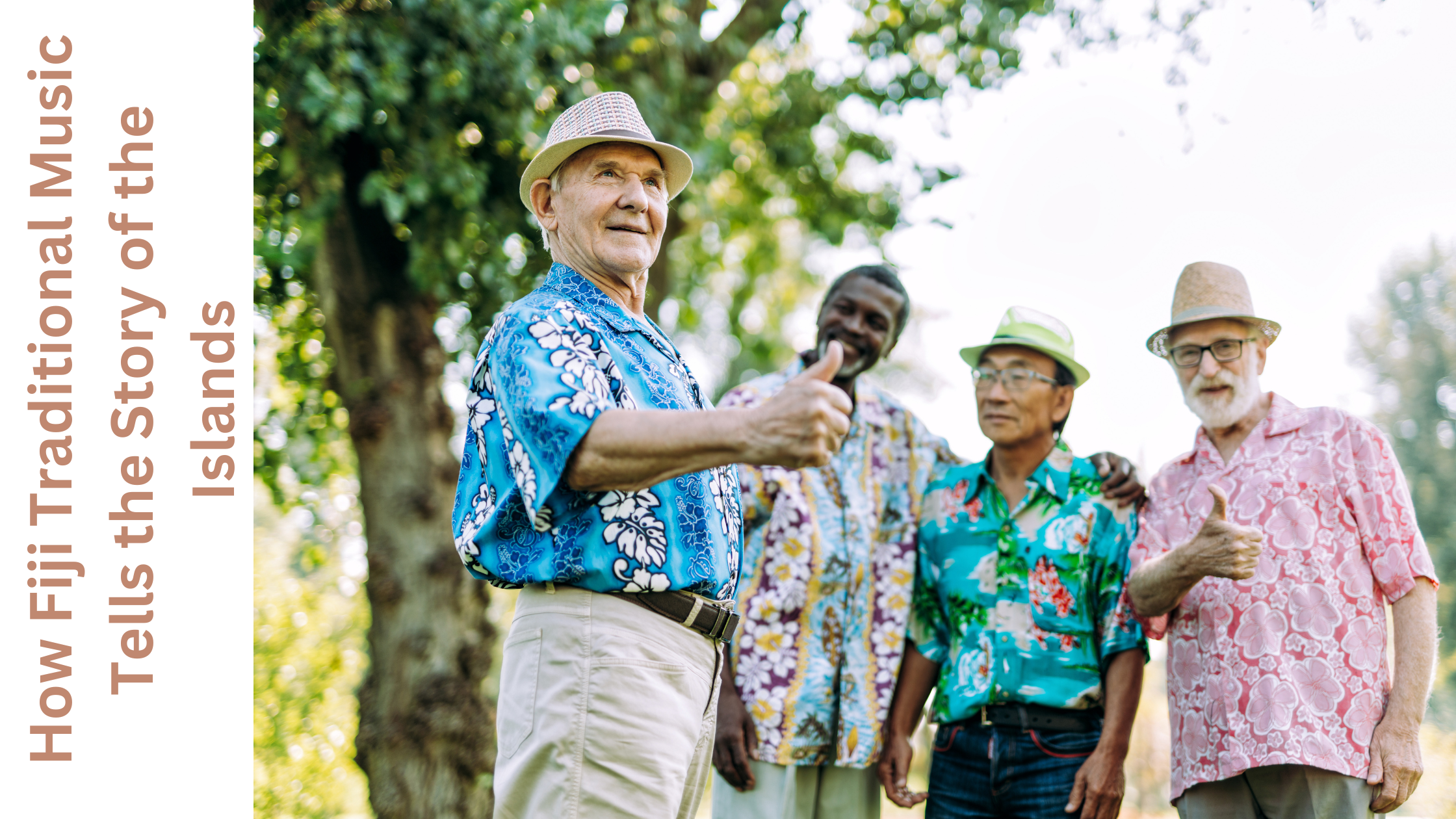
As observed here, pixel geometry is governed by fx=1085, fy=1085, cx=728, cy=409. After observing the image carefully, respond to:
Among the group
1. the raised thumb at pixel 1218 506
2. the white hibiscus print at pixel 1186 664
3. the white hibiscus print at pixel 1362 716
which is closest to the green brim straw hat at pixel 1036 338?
the raised thumb at pixel 1218 506

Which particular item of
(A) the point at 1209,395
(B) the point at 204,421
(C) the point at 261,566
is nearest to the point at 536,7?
(B) the point at 204,421

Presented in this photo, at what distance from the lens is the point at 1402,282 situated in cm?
2681

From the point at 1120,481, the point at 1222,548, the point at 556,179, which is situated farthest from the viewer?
the point at 1120,481

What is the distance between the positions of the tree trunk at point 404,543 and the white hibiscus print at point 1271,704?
3.53m

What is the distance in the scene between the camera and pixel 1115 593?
325 cm

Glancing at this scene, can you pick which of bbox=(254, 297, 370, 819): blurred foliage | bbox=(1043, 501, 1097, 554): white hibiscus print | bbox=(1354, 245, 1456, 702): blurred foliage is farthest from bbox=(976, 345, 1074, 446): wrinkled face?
bbox=(1354, 245, 1456, 702): blurred foliage

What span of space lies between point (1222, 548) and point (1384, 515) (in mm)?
498

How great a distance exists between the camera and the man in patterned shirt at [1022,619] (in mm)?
3152

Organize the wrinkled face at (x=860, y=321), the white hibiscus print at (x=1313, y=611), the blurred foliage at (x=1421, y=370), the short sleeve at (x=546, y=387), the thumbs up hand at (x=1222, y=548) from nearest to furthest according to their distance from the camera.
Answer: the short sleeve at (x=546, y=387) → the thumbs up hand at (x=1222, y=548) → the white hibiscus print at (x=1313, y=611) → the wrinkled face at (x=860, y=321) → the blurred foliage at (x=1421, y=370)

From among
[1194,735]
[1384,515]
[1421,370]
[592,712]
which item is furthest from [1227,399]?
[1421,370]

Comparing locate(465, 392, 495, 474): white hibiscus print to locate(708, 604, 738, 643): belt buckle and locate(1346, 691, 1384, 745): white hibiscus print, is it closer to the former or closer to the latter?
locate(708, 604, 738, 643): belt buckle

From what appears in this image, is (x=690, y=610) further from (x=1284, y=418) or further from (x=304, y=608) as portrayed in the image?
(x=304, y=608)

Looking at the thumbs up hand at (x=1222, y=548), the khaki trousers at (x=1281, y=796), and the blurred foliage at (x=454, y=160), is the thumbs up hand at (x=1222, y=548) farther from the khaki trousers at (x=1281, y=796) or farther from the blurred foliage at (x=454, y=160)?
the blurred foliage at (x=454, y=160)

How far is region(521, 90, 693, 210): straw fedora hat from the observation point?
8.20ft
